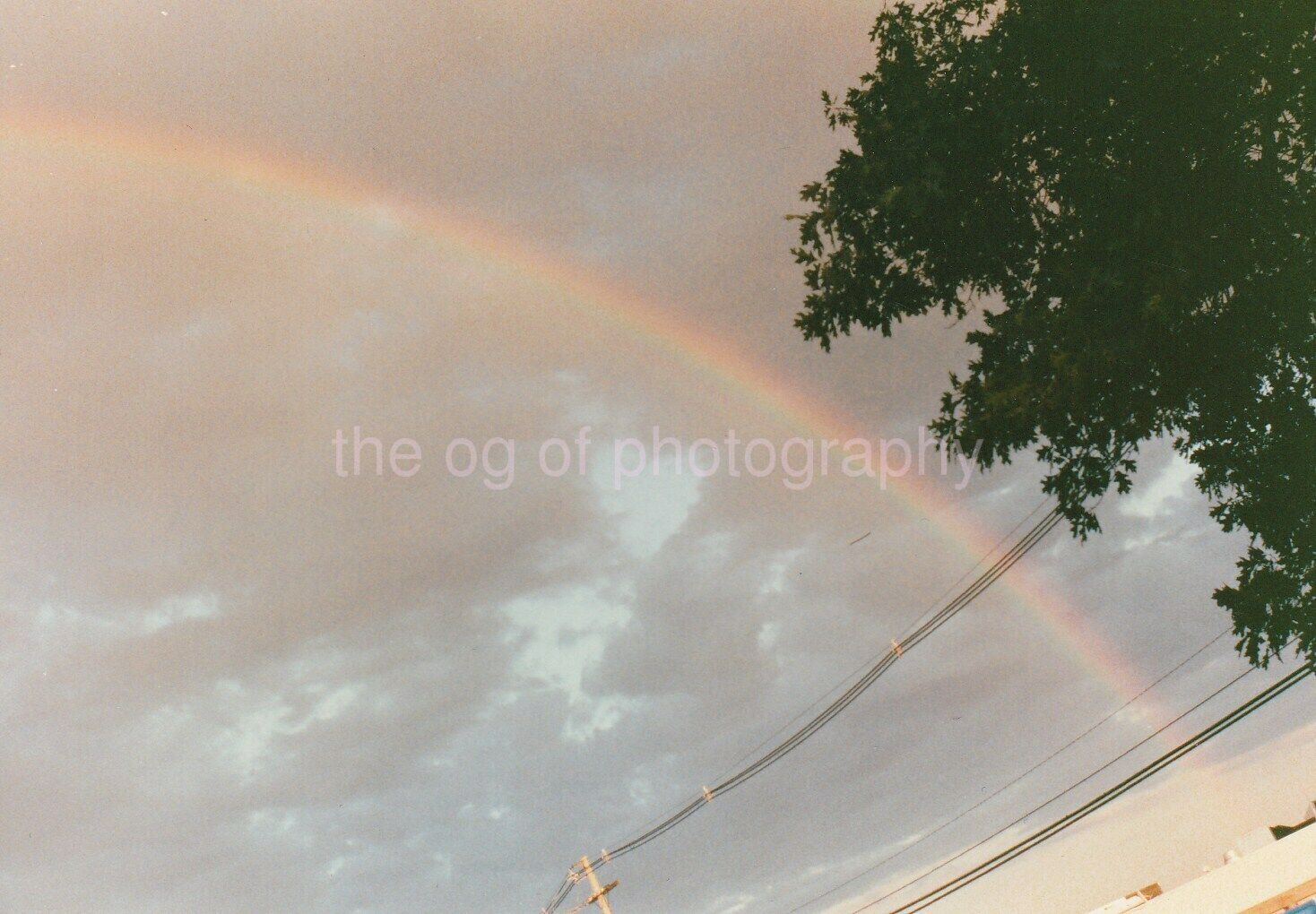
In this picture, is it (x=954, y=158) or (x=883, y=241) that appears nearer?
(x=954, y=158)

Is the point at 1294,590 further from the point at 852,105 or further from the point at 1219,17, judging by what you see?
the point at 852,105

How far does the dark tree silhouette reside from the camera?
35.7ft

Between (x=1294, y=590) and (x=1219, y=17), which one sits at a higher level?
(x=1219, y=17)

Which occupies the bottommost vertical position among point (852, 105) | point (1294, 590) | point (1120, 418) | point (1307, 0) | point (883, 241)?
point (1294, 590)

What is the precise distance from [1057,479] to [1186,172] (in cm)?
400

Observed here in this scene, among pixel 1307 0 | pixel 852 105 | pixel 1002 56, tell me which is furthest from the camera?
pixel 852 105

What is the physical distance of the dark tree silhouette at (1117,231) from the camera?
35.7 ft

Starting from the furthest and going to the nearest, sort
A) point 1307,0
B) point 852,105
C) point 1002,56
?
point 852,105 → point 1002,56 → point 1307,0

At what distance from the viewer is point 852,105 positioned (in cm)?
1252

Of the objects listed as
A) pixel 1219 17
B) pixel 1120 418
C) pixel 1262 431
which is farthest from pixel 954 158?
pixel 1262 431

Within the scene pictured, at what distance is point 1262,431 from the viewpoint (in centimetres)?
1212

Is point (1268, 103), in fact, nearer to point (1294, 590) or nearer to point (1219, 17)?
point (1219, 17)

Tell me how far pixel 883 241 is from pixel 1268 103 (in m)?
4.53

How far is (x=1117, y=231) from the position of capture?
1117 centimetres
